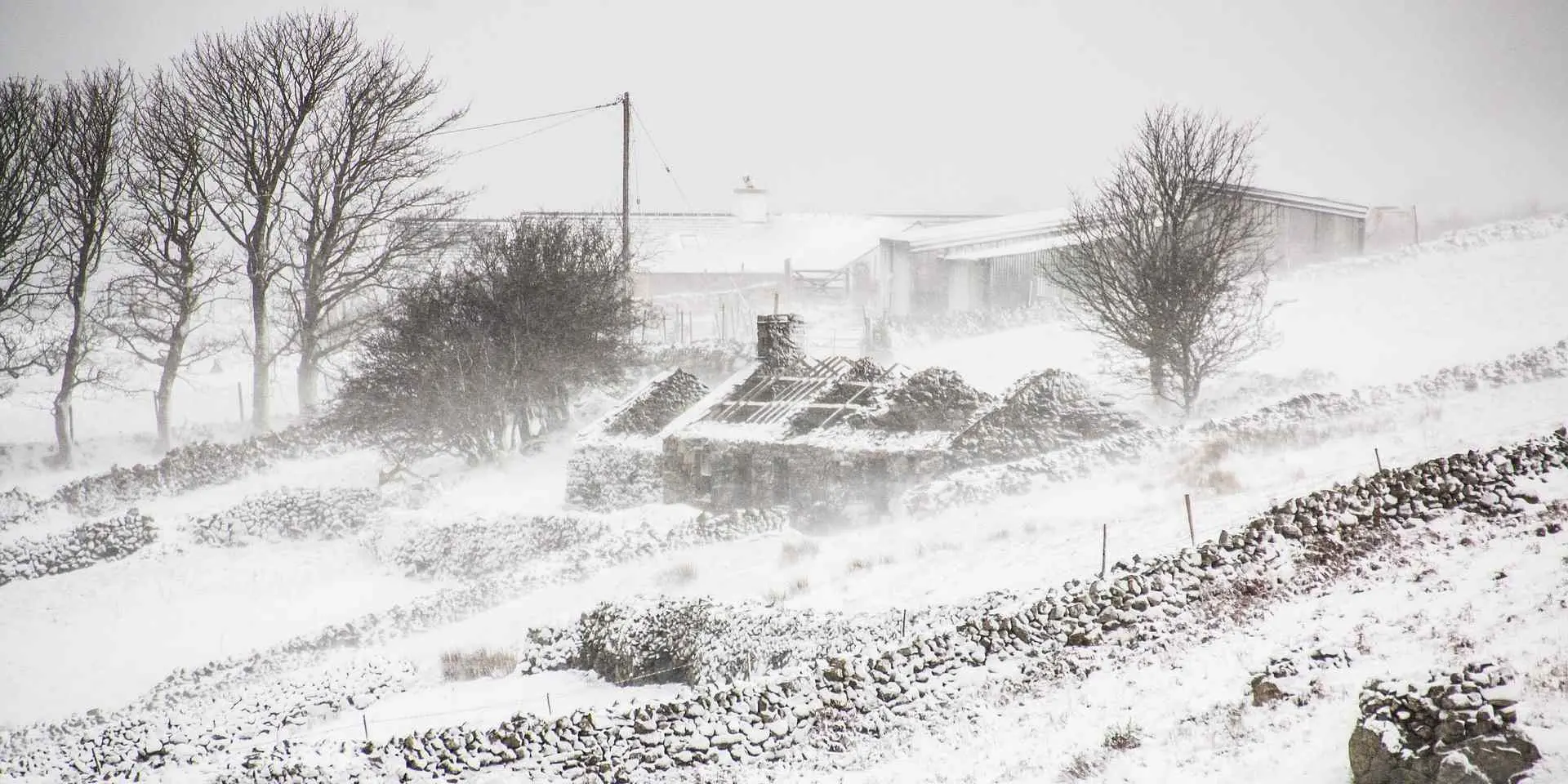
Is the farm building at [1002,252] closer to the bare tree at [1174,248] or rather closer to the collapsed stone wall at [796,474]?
the bare tree at [1174,248]

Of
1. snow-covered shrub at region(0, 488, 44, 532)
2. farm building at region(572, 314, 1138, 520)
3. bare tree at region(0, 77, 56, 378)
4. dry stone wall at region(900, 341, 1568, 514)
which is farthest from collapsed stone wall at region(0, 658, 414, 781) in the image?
bare tree at region(0, 77, 56, 378)

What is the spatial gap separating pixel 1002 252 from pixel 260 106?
2517 cm

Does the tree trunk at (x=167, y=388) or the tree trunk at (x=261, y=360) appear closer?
the tree trunk at (x=167, y=388)

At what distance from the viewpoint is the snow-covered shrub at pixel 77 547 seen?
19719 mm

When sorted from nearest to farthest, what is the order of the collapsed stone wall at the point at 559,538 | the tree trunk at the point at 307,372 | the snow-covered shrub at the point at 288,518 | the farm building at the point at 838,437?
the collapsed stone wall at the point at 559,538 → the farm building at the point at 838,437 → the snow-covered shrub at the point at 288,518 → the tree trunk at the point at 307,372

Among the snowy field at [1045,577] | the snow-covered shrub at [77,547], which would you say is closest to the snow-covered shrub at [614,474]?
the snowy field at [1045,577]

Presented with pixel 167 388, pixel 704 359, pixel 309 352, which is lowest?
pixel 167 388

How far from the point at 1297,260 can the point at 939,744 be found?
32173 millimetres

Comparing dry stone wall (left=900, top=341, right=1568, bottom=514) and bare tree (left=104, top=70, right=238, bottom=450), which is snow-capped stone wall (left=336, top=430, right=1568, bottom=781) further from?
bare tree (left=104, top=70, right=238, bottom=450)

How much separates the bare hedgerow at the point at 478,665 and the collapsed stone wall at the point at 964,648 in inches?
107

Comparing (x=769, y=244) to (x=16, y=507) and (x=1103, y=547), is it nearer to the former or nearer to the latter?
(x=16, y=507)

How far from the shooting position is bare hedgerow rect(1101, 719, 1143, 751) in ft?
27.0

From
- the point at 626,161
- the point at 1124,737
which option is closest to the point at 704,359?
the point at 626,161

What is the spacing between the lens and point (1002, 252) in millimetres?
37750
